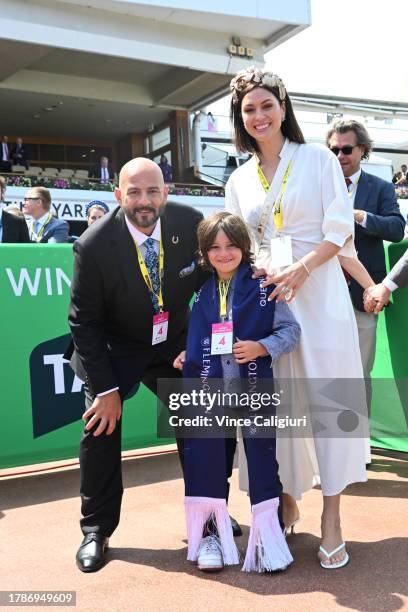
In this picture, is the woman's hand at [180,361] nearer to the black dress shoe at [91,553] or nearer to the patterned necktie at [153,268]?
the patterned necktie at [153,268]

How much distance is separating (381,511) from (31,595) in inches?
71.8

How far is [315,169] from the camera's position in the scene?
9.33 feet

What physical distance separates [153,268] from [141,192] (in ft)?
1.13

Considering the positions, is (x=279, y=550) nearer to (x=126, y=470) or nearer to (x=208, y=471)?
(x=208, y=471)

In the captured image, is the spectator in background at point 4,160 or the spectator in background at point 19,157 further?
the spectator in background at point 19,157

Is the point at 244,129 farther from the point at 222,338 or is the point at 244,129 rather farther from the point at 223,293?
the point at 222,338

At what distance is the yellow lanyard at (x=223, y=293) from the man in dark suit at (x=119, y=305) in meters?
0.24

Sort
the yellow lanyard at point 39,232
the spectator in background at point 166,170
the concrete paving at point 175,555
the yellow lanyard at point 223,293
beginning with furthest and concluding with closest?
the spectator in background at point 166,170
the yellow lanyard at point 39,232
the yellow lanyard at point 223,293
the concrete paving at point 175,555

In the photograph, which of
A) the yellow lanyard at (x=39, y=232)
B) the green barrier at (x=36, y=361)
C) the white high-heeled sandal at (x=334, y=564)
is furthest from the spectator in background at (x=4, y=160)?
the white high-heeled sandal at (x=334, y=564)

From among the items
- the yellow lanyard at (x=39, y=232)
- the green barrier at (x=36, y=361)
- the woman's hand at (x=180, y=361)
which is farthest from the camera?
the yellow lanyard at (x=39, y=232)

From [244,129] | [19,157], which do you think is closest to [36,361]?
[244,129]

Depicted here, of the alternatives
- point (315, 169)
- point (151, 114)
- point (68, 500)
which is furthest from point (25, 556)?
point (151, 114)

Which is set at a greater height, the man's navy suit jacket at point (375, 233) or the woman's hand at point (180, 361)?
the man's navy suit jacket at point (375, 233)

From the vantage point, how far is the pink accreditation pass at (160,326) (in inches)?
117
